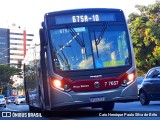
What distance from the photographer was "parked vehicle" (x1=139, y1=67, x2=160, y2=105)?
16.6m

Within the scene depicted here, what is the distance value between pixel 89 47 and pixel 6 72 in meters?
81.0

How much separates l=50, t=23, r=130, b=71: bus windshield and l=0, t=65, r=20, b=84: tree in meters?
79.4

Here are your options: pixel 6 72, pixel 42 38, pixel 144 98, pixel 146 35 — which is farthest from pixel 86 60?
pixel 6 72

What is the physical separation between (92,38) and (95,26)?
450 millimetres

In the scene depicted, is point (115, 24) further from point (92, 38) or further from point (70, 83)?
point (70, 83)

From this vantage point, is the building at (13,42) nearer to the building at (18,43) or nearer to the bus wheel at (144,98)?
the building at (18,43)

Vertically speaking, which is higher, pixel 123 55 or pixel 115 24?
pixel 115 24

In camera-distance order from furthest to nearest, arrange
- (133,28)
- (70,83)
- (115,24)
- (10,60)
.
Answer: (10,60) → (133,28) → (115,24) → (70,83)

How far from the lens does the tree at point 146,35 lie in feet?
148

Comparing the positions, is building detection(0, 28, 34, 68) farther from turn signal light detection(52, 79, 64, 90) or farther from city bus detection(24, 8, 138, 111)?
turn signal light detection(52, 79, 64, 90)

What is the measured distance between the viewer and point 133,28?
1857 inches

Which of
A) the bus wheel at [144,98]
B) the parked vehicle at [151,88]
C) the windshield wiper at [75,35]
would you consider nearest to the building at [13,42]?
the bus wheel at [144,98]

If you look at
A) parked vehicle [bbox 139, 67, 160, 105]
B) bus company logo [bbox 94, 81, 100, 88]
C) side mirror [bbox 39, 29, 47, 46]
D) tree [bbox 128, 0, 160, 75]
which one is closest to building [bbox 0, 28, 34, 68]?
tree [bbox 128, 0, 160, 75]

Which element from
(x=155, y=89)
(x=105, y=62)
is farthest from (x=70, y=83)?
(x=155, y=89)
